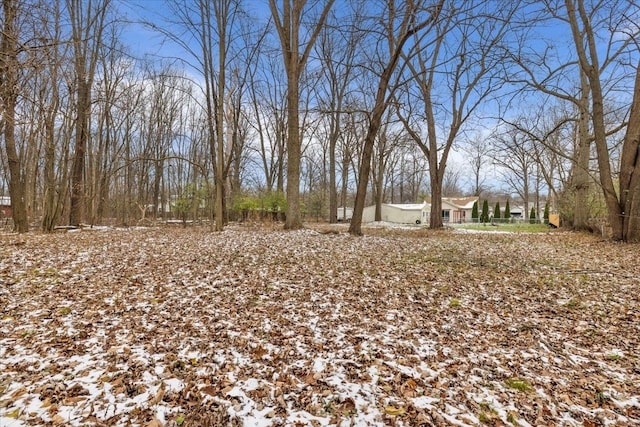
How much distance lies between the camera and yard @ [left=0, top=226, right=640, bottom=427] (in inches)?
83.0

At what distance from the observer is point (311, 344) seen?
299 centimetres

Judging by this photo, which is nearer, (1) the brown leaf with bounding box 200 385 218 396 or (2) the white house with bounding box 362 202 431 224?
(1) the brown leaf with bounding box 200 385 218 396

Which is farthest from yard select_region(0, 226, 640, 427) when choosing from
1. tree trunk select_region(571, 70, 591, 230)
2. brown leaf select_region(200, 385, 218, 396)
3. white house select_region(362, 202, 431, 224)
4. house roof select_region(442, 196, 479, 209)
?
house roof select_region(442, 196, 479, 209)

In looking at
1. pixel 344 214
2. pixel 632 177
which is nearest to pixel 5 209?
pixel 344 214

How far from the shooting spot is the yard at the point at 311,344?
211cm

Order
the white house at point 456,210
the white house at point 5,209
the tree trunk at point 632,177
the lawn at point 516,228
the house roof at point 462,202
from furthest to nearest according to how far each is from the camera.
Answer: the house roof at point 462,202
the white house at point 456,210
the white house at point 5,209
the lawn at point 516,228
the tree trunk at point 632,177

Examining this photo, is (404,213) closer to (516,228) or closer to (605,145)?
(516,228)

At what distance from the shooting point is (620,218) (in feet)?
30.0

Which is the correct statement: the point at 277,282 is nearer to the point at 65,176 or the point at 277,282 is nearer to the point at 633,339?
the point at 633,339

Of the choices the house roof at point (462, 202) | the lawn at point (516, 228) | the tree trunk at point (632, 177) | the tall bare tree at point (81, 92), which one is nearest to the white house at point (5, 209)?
the tall bare tree at point (81, 92)

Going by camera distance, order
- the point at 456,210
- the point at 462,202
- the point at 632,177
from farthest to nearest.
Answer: the point at 462,202
the point at 456,210
the point at 632,177

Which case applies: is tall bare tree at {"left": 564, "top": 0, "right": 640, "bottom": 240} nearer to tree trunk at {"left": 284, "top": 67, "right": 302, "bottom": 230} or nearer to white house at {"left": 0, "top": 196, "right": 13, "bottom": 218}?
tree trunk at {"left": 284, "top": 67, "right": 302, "bottom": 230}

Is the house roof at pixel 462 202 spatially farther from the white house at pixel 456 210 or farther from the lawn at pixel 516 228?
the lawn at pixel 516 228

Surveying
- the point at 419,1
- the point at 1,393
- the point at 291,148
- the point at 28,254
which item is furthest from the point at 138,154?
the point at 1,393
